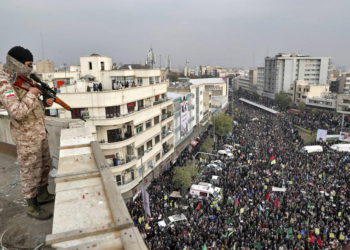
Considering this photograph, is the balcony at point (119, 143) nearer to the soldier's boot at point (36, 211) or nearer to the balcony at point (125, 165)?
the balcony at point (125, 165)

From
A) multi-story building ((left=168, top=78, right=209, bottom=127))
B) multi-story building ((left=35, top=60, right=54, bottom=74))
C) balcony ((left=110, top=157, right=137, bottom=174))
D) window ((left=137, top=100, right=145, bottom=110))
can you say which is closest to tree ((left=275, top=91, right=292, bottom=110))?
multi-story building ((left=168, top=78, right=209, bottom=127))

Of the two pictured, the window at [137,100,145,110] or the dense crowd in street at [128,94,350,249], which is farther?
the window at [137,100,145,110]

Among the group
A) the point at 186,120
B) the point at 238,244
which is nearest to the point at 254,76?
the point at 186,120

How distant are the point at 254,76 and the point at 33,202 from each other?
118020mm

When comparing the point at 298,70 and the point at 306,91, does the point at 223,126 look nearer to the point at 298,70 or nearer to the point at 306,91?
the point at 306,91

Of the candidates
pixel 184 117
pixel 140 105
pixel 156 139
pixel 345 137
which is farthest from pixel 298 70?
pixel 140 105

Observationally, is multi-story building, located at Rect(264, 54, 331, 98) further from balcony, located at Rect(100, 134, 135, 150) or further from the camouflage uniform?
the camouflage uniform

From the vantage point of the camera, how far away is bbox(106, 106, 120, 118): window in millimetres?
20484

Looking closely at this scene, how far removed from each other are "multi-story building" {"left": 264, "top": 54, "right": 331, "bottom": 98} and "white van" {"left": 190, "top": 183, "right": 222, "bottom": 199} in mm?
70987

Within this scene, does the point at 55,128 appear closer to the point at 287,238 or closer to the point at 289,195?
the point at 287,238

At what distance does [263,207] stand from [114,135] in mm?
13275

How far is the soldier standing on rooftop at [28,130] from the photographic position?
142 inches

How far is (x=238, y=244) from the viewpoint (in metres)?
16.5

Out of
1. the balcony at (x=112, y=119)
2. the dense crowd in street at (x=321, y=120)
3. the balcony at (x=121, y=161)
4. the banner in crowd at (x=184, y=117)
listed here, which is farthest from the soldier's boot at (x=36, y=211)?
the dense crowd in street at (x=321, y=120)
